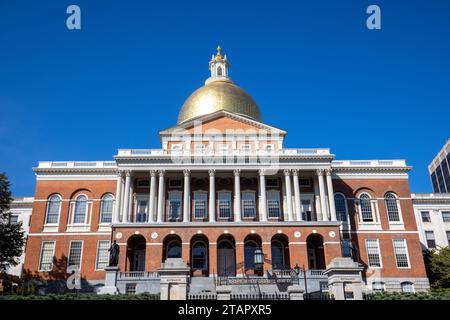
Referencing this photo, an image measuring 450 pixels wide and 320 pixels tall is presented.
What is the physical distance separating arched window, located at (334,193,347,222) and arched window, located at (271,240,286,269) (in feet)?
24.9

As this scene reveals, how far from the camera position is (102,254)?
45.3 meters

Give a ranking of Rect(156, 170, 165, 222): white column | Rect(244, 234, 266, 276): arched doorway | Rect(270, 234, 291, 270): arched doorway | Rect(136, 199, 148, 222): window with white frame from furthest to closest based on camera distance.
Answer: Rect(136, 199, 148, 222): window with white frame
Rect(270, 234, 291, 270): arched doorway
Rect(156, 170, 165, 222): white column
Rect(244, 234, 266, 276): arched doorway

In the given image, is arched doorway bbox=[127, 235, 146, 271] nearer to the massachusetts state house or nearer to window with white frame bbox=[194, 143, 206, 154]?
the massachusetts state house

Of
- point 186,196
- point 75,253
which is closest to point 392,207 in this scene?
point 186,196

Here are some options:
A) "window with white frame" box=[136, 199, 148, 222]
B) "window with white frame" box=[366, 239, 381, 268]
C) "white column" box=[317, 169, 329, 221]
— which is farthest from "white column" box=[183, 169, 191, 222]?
"window with white frame" box=[366, 239, 381, 268]

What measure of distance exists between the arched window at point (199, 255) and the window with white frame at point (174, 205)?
12.4 feet

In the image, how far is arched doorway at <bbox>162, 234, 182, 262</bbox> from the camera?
43.4 metres

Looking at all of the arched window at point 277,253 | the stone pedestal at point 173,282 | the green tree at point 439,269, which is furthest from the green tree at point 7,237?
the green tree at point 439,269

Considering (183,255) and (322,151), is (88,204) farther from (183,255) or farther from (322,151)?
(322,151)

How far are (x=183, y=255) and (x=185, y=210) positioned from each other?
4840mm

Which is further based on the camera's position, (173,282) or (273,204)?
(273,204)

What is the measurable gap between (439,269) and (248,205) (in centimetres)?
2099

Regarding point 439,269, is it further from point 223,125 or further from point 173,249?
point 223,125

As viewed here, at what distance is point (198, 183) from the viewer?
47.1 m
